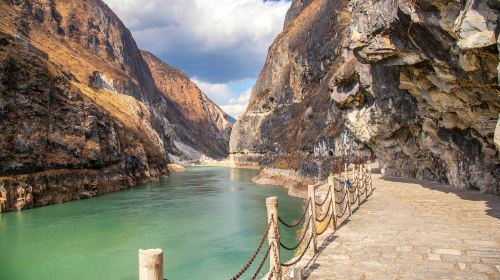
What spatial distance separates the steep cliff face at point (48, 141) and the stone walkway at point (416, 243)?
28.7 m

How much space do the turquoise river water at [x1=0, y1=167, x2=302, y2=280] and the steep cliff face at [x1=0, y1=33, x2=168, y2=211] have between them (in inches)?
122

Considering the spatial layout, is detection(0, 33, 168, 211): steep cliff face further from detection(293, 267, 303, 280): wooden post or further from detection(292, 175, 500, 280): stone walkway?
detection(293, 267, 303, 280): wooden post

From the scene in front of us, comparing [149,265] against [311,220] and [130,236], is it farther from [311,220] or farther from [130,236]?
[130,236]

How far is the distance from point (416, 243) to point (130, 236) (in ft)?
51.8

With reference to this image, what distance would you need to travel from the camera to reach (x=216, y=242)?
1827cm

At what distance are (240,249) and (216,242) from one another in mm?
1846

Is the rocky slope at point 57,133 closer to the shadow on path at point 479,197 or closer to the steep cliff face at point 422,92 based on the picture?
the steep cliff face at point 422,92

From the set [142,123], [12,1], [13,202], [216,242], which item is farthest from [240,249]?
[12,1]

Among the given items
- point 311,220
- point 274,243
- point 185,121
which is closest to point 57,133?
point 311,220

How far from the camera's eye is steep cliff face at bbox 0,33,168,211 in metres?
31.6

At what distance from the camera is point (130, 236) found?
66.0 ft

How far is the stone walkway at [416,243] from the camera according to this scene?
6.98 metres

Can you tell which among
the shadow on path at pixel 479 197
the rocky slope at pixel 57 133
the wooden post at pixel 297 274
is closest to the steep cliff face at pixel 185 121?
the rocky slope at pixel 57 133

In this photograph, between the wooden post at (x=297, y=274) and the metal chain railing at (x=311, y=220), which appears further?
the wooden post at (x=297, y=274)
